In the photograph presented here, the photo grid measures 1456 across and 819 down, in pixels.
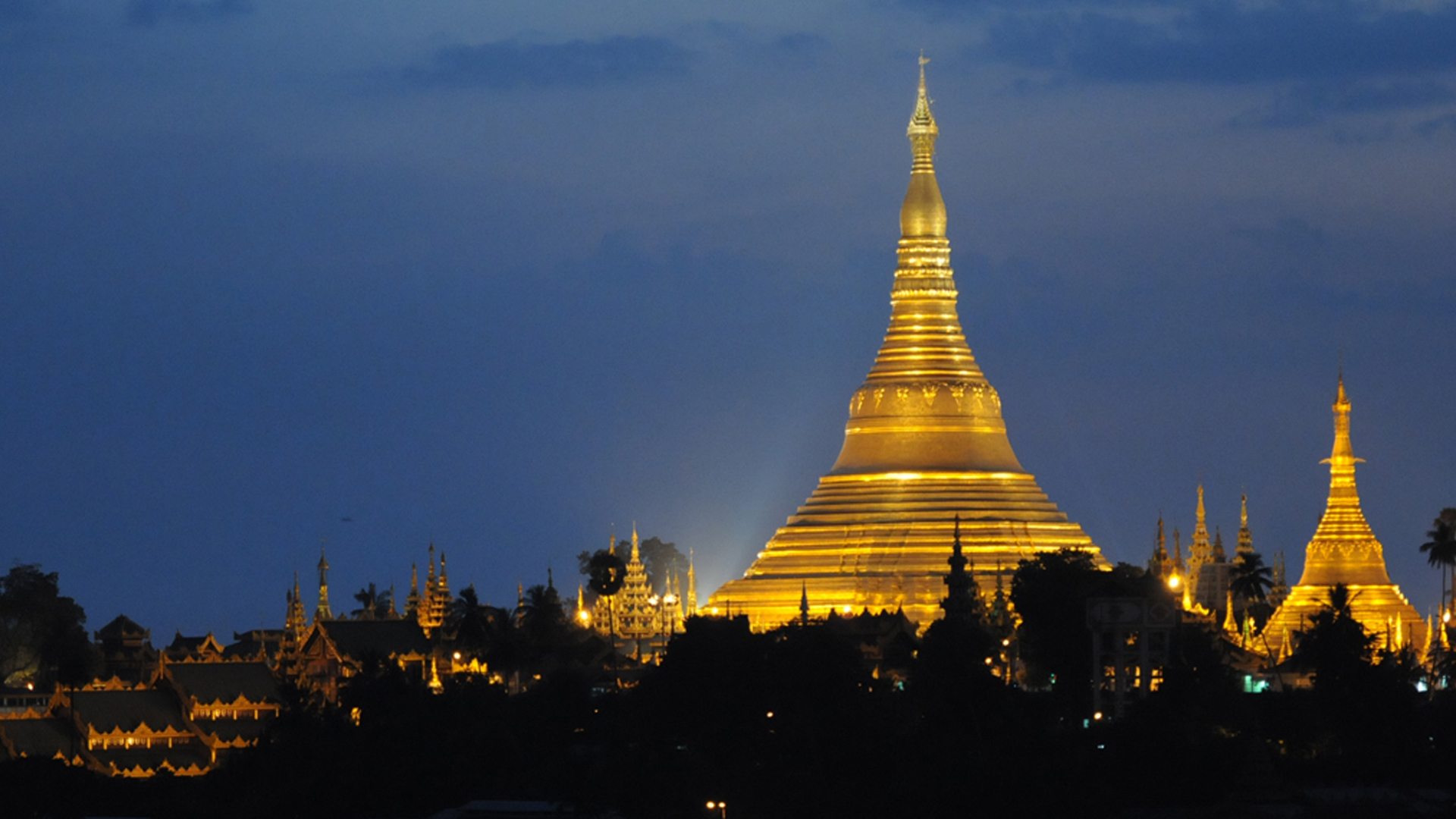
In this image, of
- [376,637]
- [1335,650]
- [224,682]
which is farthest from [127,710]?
[1335,650]

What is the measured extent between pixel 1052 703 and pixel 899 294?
30.2m

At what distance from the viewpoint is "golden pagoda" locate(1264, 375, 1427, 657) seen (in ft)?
371

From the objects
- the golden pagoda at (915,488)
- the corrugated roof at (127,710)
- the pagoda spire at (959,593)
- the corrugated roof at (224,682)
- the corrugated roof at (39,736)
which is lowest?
the corrugated roof at (39,736)

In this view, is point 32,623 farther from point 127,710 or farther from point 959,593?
point 959,593

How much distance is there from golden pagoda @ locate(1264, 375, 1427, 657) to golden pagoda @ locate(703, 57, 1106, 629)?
21.6 feet

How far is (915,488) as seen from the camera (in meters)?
116

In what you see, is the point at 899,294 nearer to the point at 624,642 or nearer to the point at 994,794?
the point at 624,642

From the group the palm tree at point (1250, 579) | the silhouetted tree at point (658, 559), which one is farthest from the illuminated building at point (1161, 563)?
the silhouetted tree at point (658, 559)

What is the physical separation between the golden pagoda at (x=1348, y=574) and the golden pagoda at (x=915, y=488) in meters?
6.57

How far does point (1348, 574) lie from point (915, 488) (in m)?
13.7

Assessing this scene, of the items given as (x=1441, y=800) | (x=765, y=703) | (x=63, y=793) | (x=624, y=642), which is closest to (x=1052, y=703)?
(x=765, y=703)

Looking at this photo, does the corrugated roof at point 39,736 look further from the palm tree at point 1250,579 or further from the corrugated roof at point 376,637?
the palm tree at point 1250,579

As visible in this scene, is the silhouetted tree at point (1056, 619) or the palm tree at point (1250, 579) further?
the palm tree at point (1250, 579)

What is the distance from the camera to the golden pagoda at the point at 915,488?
368 ft
